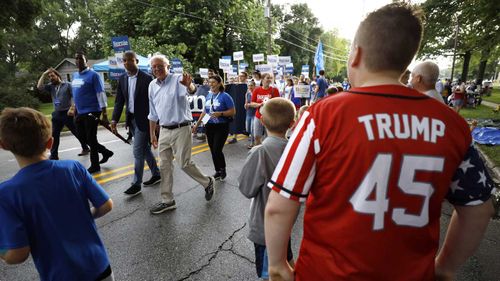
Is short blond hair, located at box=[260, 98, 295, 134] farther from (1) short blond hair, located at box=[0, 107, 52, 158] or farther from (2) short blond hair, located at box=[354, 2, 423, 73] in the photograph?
(1) short blond hair, located at box=[0, 107, 52, 158]

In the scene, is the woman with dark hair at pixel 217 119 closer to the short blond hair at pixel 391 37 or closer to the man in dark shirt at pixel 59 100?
the man in dark shirt at pixel 59 100

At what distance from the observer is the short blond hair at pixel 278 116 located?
2072 mm

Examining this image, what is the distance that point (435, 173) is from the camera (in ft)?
3.32

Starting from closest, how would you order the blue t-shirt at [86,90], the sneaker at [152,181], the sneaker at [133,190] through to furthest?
the sneaker at [133,190] < the sneaker at [152,181] < the blue t-shirt at [86,90]

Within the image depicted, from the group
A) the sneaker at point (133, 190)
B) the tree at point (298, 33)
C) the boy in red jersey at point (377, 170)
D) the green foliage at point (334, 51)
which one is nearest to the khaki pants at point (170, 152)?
the sneaker at point (133, 190)

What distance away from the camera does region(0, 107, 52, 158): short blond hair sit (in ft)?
4.78

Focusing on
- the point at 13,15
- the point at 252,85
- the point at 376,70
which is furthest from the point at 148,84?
the point at 13,15

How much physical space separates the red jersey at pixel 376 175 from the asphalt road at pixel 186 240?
1.86 meters

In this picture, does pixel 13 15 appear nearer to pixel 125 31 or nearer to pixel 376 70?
pixel 125 31

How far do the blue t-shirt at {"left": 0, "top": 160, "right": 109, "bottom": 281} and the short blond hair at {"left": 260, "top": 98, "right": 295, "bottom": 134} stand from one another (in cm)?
119

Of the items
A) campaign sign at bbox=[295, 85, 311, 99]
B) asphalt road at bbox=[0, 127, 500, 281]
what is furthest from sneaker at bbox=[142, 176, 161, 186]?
campaign sign at bbox=[295, 85, 311, 99]

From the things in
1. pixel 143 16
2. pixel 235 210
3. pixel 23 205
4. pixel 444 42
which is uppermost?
pixel 143 16

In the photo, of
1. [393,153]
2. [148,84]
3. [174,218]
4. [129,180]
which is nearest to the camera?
[393,153]

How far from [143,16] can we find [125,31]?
2604 mm
